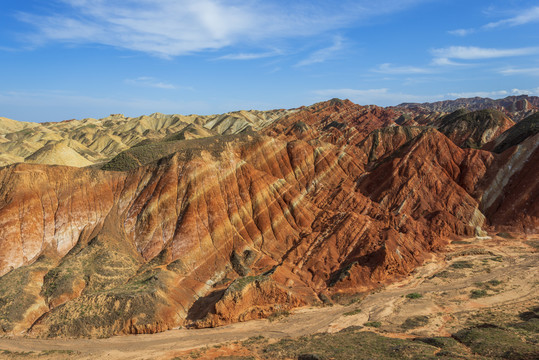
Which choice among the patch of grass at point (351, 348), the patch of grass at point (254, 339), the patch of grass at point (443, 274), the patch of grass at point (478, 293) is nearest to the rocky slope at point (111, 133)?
the patch of grass at point (443, 274)

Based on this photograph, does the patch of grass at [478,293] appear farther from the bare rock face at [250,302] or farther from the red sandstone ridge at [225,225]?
the bare rock face at [250,302]

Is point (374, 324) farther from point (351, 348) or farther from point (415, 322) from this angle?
point (351, 348)

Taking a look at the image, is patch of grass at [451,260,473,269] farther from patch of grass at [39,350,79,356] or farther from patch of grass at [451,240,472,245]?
patch of grass at [39,350,79,356]

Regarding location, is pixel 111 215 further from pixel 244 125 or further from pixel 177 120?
pixel 177 120

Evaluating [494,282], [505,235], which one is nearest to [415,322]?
[494,282]

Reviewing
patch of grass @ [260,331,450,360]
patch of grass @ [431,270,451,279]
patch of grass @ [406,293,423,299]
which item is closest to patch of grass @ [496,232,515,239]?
patch of grass @ [431,270,451,279]

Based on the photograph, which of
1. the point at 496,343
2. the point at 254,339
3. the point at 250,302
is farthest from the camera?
the point at 250,302
